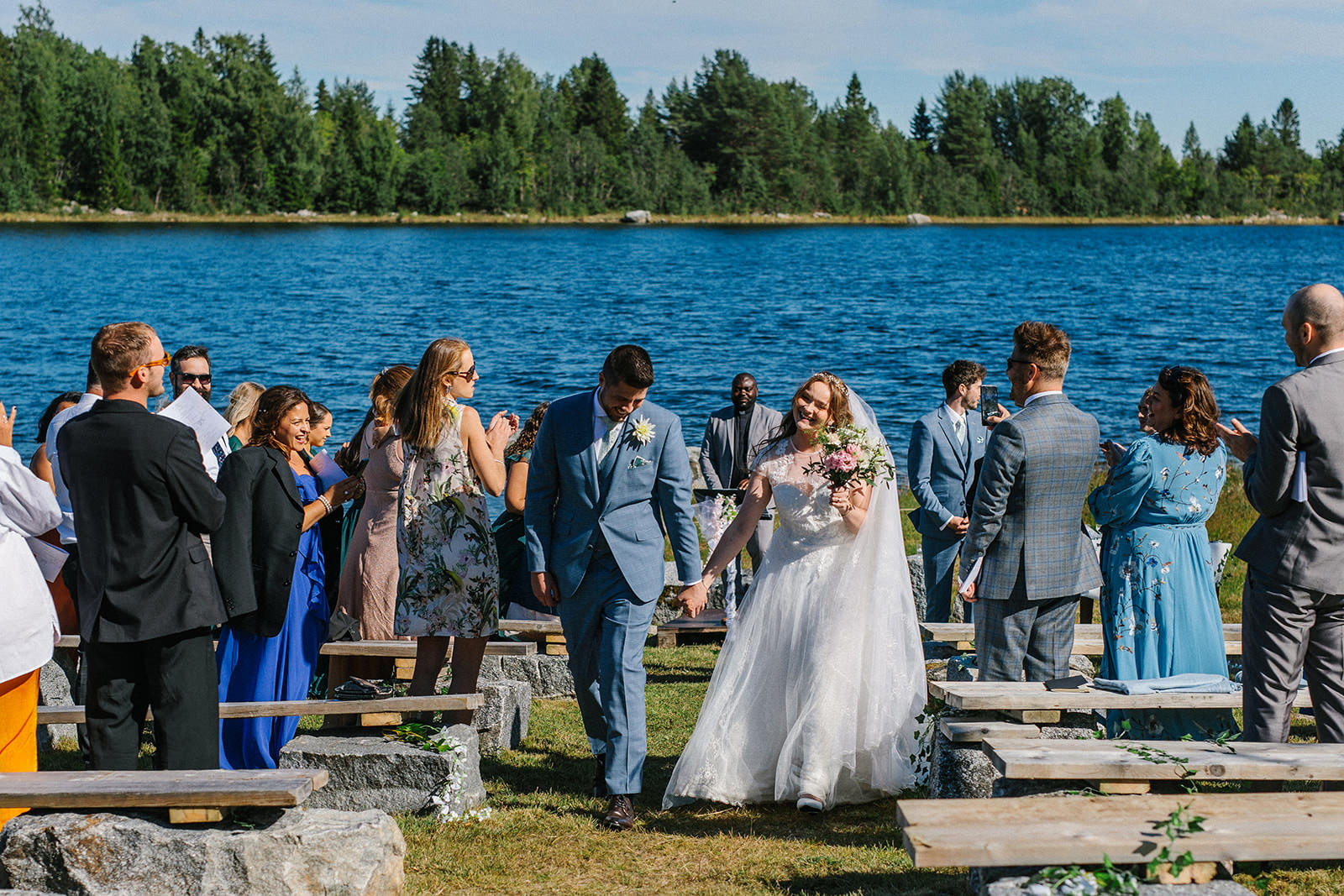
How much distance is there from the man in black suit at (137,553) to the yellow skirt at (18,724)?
0.24 metres

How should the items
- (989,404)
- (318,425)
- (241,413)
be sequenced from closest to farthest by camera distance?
1. (318,425)
2. (989,404)
3. (241,413)

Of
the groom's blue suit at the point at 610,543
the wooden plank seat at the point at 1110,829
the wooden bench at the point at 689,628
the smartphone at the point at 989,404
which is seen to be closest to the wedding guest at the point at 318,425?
the groom's blue suit at the point at 610,543

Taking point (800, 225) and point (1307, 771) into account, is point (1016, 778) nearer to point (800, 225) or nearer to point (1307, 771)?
point (1307, 771)

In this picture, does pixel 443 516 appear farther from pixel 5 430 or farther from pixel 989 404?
pixel 989 404

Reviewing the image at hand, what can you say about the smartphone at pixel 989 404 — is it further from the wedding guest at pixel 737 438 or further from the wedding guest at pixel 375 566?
the wedding guest at pixel 375 566

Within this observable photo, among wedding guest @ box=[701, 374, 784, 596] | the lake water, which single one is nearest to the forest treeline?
the lake water

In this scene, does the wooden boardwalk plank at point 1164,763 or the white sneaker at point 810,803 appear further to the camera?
the white sneaker at point 810,803

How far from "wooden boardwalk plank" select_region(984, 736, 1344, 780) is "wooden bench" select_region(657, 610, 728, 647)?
5043 millimetres

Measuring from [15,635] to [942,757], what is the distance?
3718 millimetres

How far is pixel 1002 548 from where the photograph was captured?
18.5 feet

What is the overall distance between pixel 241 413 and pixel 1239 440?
545 cm

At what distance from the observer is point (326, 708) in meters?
5.50

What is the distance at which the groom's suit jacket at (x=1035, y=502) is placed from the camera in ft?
18.2

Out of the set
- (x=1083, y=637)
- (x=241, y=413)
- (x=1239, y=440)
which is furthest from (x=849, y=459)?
(x=241, y=413)
